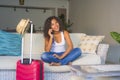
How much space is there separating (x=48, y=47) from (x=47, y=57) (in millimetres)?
302

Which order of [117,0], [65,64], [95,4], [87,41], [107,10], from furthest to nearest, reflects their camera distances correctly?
[95,4]
[107,10]
[117,0]
[87,41]
[65,64]

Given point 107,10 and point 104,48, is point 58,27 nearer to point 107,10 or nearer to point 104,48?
point 104,48

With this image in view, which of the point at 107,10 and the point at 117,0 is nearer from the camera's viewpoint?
the point at 117,0

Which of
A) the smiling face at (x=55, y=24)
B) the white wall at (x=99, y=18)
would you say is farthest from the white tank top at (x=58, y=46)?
the white wall at (x=99, y=18)

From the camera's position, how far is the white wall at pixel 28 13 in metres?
9.05

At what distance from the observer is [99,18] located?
629cm

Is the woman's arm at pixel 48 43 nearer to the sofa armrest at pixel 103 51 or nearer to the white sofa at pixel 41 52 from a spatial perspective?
the white sofa at pixel 41 52

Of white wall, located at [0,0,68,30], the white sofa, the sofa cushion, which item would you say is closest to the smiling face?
the white sofa

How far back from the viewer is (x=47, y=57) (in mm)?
3199

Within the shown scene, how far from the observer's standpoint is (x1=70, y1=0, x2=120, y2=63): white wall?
17.6 ft

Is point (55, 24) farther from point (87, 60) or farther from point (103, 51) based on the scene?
point (103, 51)

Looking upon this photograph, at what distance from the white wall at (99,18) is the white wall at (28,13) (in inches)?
42.7

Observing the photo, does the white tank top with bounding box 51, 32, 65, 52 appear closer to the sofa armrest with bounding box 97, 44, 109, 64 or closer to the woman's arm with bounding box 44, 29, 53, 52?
the woman's arm with bounding box 44, 29, 53, 52

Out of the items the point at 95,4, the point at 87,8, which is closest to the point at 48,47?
the point at 95,4
